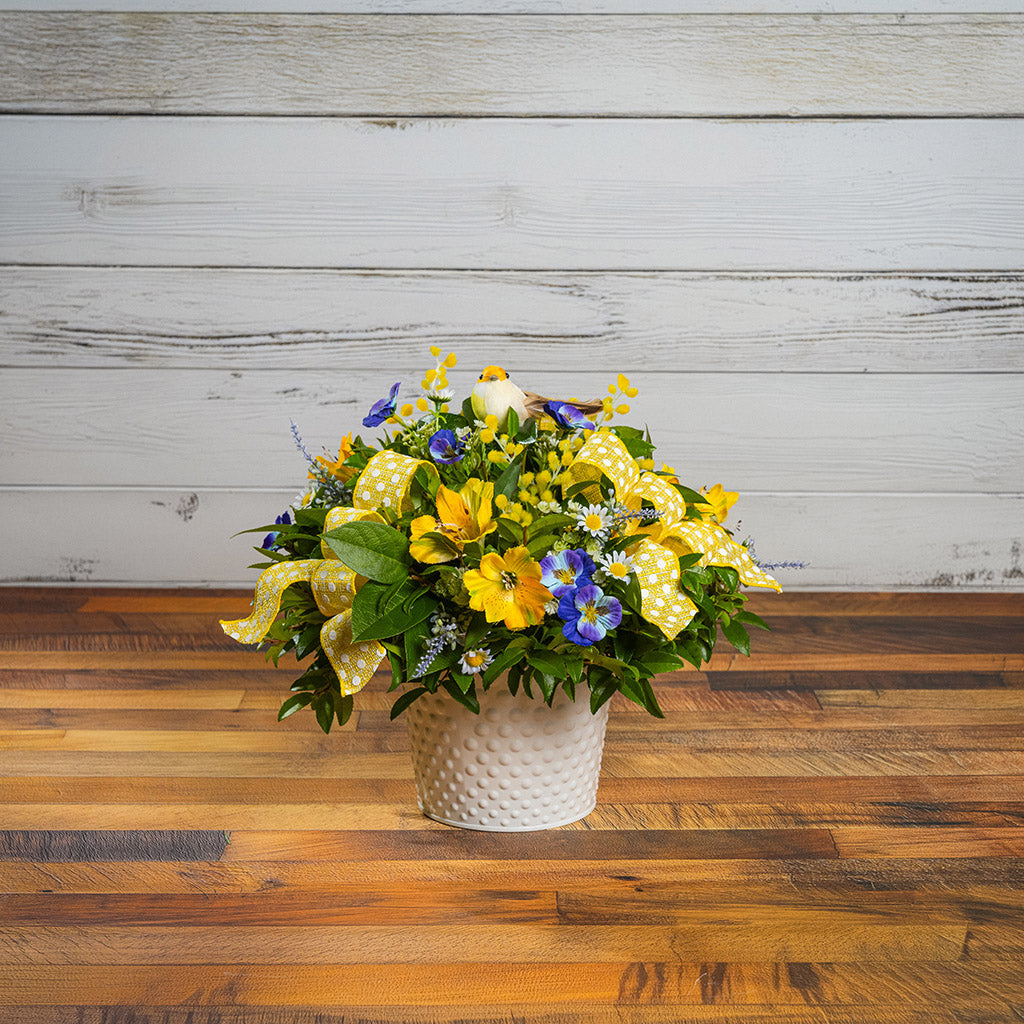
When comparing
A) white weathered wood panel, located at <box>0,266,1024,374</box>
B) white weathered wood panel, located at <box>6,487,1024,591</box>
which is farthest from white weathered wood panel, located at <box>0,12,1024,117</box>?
white weathered wood panel, located at <box>6,487,1024,591</box>

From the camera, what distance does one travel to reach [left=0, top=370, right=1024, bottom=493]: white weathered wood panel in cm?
160

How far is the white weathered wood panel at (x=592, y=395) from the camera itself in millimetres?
1596

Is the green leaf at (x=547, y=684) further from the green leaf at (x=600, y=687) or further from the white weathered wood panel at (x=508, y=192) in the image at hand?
the white weathered wood panel at (x=508, y=192)

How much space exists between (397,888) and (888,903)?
1.24 ft

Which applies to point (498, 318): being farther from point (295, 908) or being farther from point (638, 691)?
point (295, 908)

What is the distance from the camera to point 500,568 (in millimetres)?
737

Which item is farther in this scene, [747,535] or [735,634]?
[747,535]

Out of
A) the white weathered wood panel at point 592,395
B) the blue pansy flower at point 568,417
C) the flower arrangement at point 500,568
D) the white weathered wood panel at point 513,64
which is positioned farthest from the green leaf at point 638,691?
the white weathered wood panel at point 513,64

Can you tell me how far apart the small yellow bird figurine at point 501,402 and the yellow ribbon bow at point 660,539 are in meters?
0.07

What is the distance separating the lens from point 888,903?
77cm

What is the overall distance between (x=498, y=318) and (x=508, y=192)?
0.19m

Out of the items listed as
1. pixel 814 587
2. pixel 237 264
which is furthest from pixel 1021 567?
pixel 237 264

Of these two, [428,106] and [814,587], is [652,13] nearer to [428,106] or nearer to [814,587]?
[428,106]

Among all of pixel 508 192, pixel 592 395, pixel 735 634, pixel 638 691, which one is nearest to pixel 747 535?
pixel 592 395
